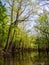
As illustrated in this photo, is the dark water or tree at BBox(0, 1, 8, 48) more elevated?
tree at BBox(0, 1, 8, 48)

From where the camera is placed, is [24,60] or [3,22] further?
[3,22]

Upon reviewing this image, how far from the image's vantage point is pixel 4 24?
149ft

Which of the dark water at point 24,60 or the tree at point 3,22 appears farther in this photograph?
the tree at point 3,22

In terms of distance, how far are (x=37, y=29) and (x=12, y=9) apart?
3142cm

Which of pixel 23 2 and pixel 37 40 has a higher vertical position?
pixel 23 2

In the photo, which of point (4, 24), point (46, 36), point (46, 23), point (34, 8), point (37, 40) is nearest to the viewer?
point (34, 8)

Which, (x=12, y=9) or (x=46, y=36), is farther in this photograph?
(x=46, y=36)

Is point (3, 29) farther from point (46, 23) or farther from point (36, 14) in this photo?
point (46, 23)

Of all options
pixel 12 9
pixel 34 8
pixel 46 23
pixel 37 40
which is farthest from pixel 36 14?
pixel 37 40

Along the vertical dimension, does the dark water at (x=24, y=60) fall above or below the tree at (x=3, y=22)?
below

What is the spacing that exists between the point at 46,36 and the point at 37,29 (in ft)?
Result: 21.2

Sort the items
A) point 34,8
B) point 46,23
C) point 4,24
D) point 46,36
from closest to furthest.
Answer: point 34,8 → point 4,24 → point 46,23 → point 46,36

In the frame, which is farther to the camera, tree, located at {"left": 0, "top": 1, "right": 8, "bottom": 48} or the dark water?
tree, located at {"left": 0, "top": 1, "right": 8, "bottom": 48}

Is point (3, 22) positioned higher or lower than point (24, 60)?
higher
